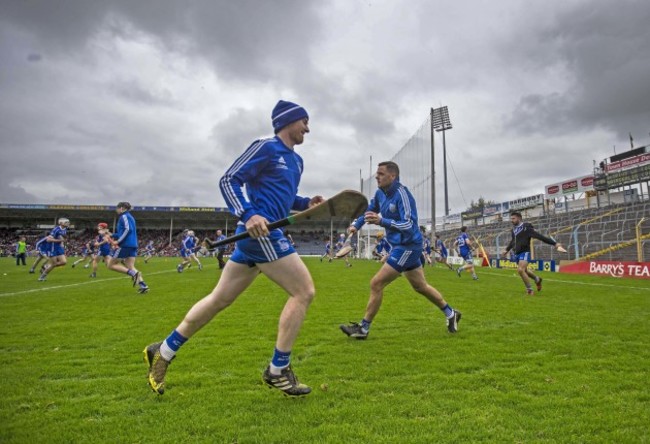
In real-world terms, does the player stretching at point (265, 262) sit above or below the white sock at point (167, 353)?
above

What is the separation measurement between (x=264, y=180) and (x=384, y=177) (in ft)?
8.25

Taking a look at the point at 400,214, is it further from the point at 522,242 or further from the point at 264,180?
the point at 522,242

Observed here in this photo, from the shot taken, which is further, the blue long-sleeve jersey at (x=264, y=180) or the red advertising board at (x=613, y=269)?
the red advertising board at (x=613, y=269)

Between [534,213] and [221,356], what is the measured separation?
54.2 m

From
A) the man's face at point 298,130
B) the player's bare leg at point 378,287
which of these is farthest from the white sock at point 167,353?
the player's bare leg at point 378,287

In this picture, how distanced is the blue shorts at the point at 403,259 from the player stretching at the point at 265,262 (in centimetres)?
239

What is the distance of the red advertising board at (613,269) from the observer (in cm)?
1761

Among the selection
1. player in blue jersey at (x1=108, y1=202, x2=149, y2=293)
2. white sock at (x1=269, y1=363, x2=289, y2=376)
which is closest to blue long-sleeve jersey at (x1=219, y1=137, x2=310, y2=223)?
white sock at (x1=269, y1=363, x2=289, y2=376)

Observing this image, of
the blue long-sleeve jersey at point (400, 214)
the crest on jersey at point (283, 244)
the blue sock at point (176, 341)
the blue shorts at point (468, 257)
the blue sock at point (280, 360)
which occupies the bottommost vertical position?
the blue sock at point (280, 360)

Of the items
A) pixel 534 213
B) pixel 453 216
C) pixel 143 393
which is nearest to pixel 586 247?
pixel 534 213

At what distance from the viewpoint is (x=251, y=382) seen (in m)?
3.61

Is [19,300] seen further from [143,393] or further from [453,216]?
[453,216]

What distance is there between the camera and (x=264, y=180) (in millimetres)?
3414

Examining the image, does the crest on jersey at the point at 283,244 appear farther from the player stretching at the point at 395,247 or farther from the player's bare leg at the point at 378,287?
the player's bare leg at the point at 378,287
